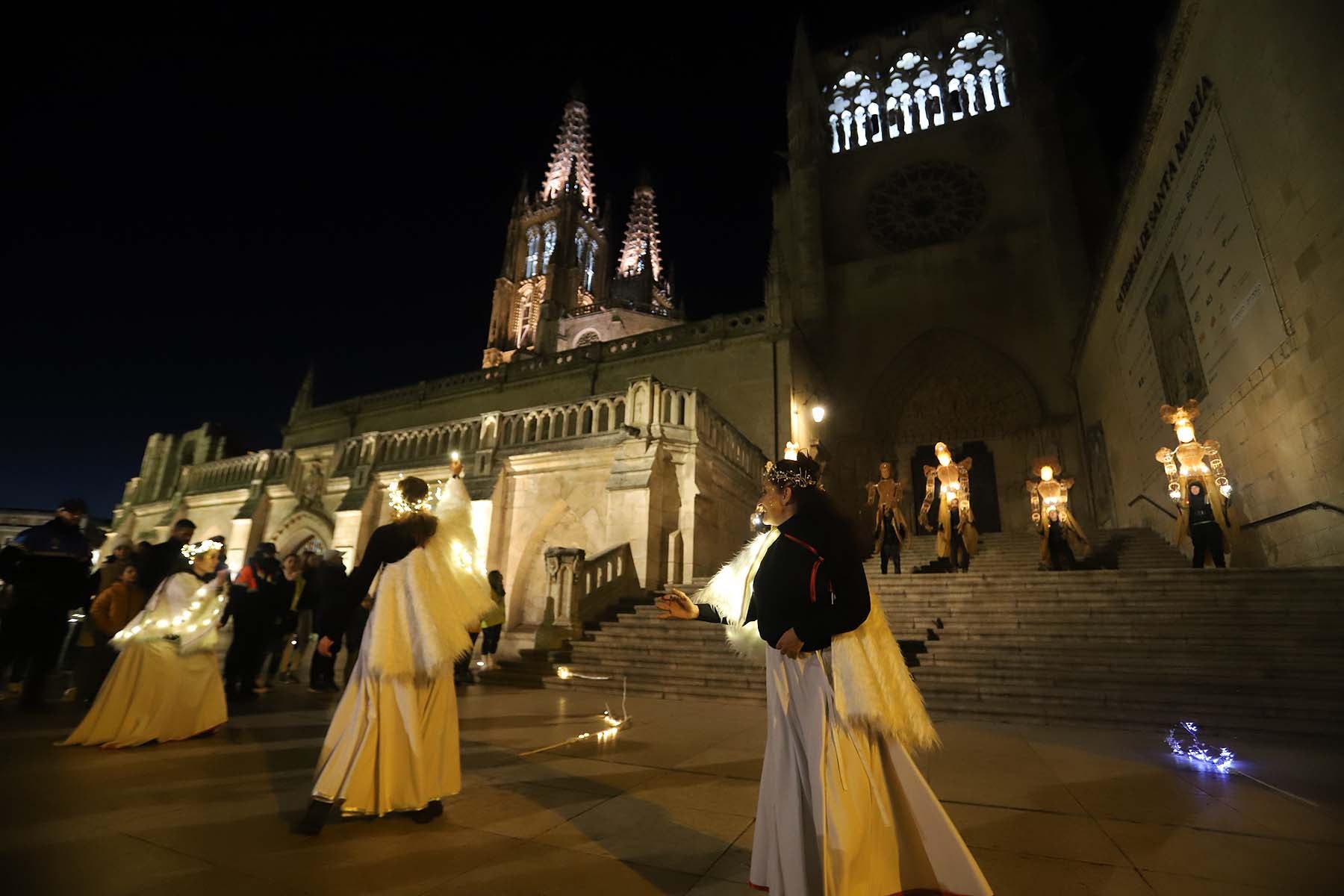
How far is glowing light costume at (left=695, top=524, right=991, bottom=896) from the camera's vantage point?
170 centimetres

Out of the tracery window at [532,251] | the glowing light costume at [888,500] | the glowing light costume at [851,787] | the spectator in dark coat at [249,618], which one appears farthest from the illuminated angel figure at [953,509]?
the tracery window at [532,251]

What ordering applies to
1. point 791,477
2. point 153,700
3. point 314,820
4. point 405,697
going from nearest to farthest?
point 791,477, point 314,820, point 405,697, point 153,700

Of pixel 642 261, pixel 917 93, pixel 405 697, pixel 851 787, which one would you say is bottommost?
pixel 851 787

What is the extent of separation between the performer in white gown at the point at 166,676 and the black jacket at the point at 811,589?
4.49 meters

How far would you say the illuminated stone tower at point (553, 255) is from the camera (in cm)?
3238

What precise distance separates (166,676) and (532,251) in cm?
3930

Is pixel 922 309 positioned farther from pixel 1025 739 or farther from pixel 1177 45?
pixel 1025 739

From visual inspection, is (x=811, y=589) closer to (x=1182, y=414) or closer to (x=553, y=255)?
(x=1182, y=414)

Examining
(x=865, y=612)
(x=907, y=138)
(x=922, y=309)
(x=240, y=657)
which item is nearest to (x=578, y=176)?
(x=907, y=138)

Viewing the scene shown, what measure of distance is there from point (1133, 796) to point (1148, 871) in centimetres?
108

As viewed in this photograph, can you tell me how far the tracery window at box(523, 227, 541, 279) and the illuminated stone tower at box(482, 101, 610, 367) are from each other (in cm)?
5

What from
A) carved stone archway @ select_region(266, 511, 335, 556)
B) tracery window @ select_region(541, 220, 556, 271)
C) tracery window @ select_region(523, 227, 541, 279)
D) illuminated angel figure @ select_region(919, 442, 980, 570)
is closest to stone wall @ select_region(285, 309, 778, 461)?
illuminated angel figure @ select_region(919, 442, 980, 570)

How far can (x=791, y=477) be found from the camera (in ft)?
7.36

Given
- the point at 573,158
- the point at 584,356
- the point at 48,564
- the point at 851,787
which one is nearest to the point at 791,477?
the point at 851,787
